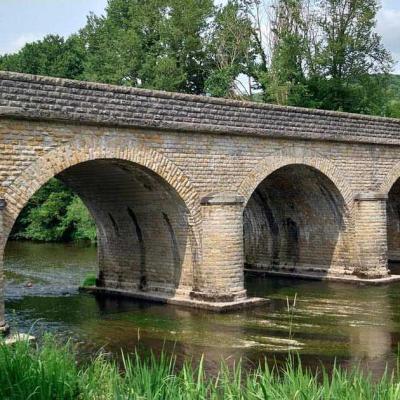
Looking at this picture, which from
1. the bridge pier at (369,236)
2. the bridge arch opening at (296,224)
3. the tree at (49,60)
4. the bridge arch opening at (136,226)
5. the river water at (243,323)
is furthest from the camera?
the tree at (49,60)

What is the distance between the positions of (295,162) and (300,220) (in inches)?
141

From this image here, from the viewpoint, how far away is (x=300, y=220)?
2012cm

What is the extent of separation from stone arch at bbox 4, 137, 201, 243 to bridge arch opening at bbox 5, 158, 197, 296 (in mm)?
167

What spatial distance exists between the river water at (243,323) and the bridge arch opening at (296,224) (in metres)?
1.06

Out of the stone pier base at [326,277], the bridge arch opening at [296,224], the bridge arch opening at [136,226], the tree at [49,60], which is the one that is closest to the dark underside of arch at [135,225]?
the bridge arch opening at [136,226]

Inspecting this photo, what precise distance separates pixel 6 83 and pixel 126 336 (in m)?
4.88

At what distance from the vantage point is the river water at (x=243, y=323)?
1106 centimetres

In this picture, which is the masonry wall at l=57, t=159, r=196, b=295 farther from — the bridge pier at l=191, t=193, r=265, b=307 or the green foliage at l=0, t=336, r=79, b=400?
the green foliage at l=0, t=336, r=79, b=400

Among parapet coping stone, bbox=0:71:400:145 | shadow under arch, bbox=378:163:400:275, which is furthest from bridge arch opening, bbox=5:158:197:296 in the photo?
shadow under arch, bbox=378:163:400:275

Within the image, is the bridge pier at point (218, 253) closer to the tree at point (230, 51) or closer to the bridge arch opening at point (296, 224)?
the bridge arch opening at point (296, 224)

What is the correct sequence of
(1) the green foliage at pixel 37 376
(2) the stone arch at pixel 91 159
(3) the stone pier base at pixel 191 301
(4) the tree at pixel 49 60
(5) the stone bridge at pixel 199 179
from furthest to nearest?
1. (4) the tree at pixel 49 60
2. (3) the stone pier base at pixel 191 301
3. (5) the stone bridge at pixel 199 179
4. (2) the stone arch at pixel 91 159
5. (1) the green foliage at pixel 37 376

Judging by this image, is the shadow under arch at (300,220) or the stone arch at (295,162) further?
the shadow under arch at (300,220)

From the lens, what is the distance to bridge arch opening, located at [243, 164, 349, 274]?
18.8 metres

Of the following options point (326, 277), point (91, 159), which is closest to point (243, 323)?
point (91, 159)
